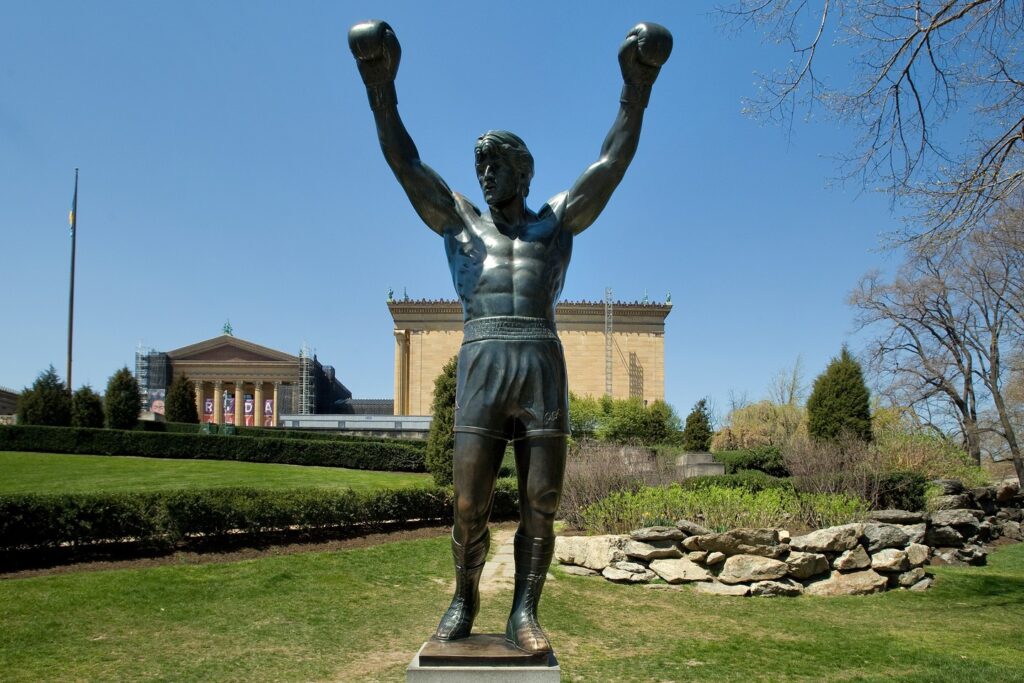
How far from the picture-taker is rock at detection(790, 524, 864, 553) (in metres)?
12.0

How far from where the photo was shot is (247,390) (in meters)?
62.8

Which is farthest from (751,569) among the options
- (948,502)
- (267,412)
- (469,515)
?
(267,412)

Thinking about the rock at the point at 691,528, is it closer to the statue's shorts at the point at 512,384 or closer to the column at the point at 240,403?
the statue's shorts at the point at 512,384

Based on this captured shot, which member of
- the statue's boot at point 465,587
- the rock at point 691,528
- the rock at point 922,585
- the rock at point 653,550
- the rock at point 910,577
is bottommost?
the rock at point 922,585

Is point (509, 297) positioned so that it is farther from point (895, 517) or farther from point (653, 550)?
point (895, 517)

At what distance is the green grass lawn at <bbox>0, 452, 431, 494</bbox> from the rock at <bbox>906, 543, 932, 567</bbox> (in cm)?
979

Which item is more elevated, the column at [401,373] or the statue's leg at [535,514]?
the column at [401,373]

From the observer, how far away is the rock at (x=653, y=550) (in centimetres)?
1227

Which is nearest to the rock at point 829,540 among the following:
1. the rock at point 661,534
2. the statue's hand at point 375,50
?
the rock at point 661,534

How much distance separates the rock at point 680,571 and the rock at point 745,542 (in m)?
0.35

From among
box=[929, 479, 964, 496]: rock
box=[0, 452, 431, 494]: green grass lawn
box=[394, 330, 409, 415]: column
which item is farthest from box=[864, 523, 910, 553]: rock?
box=[394, 330, 409, 415]: column

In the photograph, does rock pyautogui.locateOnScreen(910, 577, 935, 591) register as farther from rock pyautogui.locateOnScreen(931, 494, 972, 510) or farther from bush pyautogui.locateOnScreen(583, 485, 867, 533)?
rock pyautogui.locateOnScreen(931, 494, 972, 510)

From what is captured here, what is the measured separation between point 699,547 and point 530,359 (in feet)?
30.6

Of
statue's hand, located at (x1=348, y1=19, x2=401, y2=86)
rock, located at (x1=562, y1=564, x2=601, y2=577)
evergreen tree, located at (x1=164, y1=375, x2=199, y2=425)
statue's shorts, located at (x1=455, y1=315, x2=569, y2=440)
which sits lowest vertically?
rock, located at (x1=562, y1=564, x2=601, y2=577)
